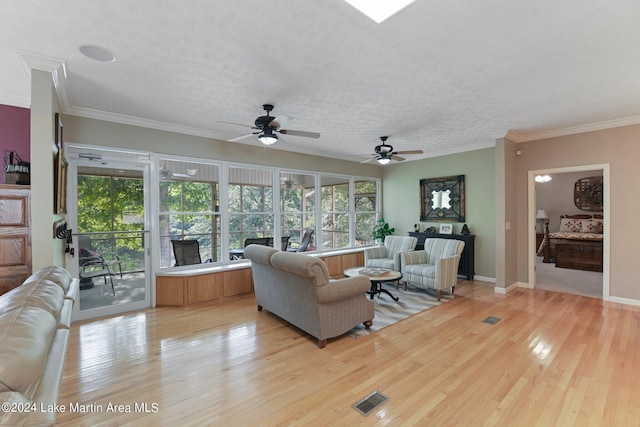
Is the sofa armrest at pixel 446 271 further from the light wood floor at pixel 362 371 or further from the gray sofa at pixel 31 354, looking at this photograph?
the gray sofa at pixel 31 354

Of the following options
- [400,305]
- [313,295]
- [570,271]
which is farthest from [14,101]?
[570,271]

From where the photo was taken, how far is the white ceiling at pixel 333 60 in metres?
2.00

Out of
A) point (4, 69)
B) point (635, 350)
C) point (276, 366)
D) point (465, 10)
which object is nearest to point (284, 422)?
point (276, 366)

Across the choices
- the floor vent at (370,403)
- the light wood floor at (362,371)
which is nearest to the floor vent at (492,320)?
the light wood floor at (362,371)

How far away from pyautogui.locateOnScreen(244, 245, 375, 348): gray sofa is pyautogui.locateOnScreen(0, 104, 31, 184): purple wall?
2943 mm

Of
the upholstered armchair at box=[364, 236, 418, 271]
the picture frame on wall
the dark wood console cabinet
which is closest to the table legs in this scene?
the upholstered armchair at box=[364, 236, 418, 271]

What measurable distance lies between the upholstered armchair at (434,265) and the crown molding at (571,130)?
217 centimetres

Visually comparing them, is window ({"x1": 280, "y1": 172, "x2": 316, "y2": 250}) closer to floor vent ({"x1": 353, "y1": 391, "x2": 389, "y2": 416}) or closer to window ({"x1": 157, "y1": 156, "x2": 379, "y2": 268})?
window ({"x1": 157, "y1": 156, "x2": 379, "y2": 268})

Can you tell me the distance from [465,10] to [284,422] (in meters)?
3.07

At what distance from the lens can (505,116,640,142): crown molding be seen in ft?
13.9

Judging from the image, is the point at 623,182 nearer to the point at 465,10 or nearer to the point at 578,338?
the point at 578,338

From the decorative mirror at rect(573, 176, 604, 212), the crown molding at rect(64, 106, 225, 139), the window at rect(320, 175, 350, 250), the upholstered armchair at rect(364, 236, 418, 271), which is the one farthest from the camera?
the decorative mirror at rect(573, 176, 604, 212)

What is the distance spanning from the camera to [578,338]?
3184mm

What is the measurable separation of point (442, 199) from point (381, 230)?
1.61m
